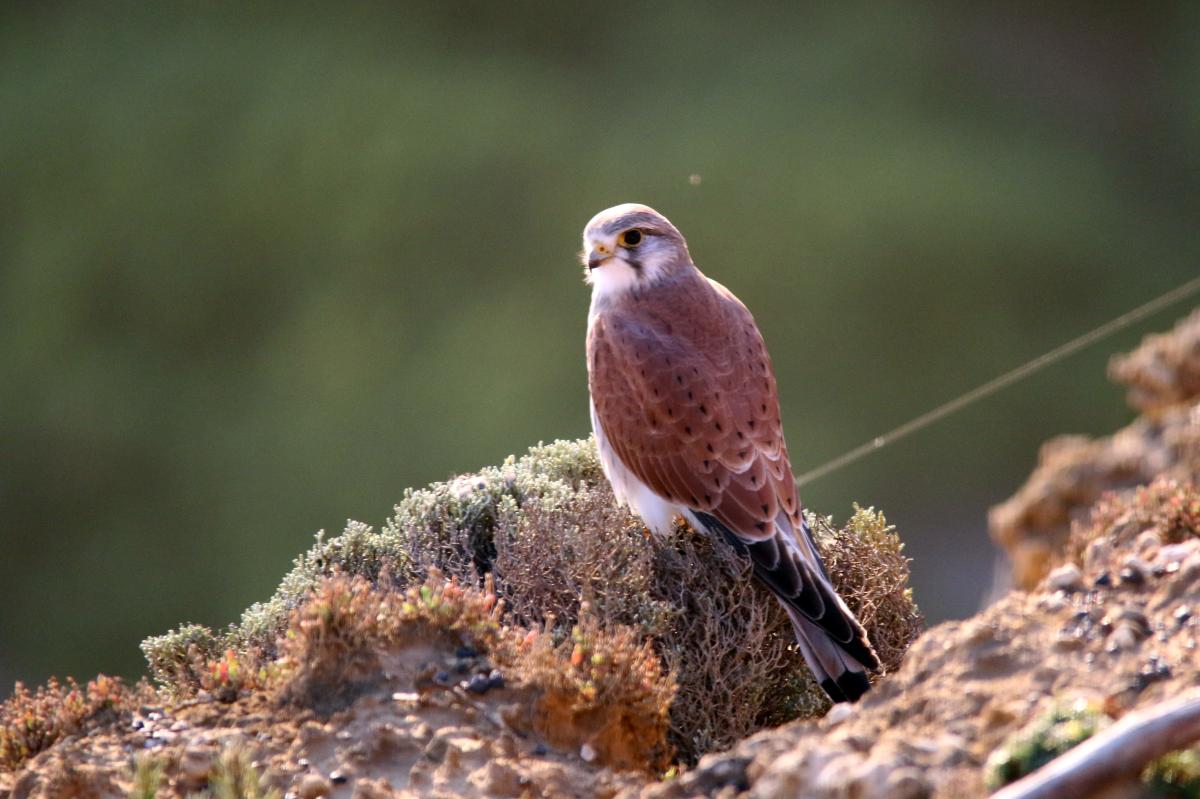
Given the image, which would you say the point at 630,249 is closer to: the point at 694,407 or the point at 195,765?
the point at 694,407

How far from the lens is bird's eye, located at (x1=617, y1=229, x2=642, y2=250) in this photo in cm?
406

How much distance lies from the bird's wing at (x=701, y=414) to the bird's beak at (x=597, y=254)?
0.15 m

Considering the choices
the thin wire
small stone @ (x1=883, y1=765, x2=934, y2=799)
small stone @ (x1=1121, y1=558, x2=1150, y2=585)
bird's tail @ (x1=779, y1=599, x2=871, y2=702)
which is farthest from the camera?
the thin wire

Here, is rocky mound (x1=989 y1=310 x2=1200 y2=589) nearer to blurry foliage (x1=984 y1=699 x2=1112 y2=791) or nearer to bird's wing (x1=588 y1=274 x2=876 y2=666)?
bird's wing (x1=588 y1=274 x2=876 y2=666)

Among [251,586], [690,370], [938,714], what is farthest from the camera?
[251,586]

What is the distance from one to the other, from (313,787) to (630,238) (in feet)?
6.64

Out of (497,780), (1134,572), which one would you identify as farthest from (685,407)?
(497,780)

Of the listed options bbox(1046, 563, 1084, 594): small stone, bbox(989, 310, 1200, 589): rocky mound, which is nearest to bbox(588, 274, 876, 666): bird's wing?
bbox(1046, 563, 1084, 594): small stone

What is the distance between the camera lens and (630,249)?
4.09 meters

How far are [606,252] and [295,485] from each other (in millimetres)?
6037

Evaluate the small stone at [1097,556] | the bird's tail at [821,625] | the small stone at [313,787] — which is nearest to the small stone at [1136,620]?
the small stone at [1097,556]

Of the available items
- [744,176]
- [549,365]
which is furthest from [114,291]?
[744,176]

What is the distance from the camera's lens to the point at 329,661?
282cm

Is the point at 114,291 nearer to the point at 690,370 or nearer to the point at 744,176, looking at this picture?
the point at 744,176
